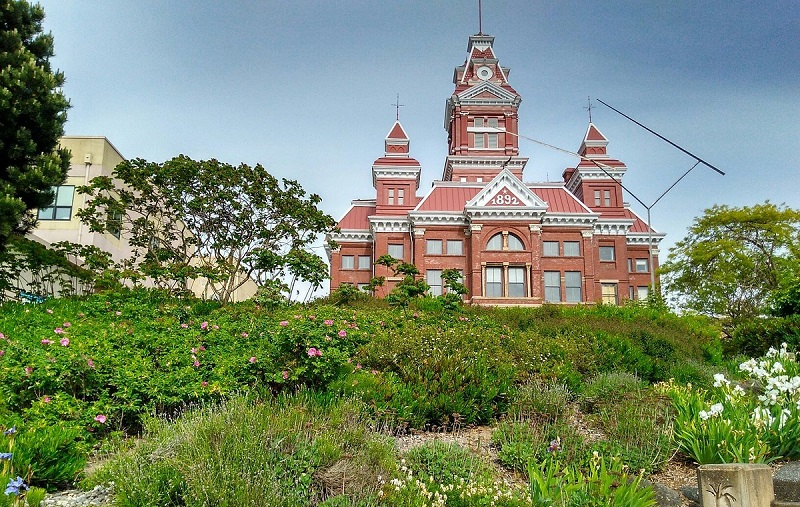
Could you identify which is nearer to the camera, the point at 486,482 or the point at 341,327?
the point at 486,482

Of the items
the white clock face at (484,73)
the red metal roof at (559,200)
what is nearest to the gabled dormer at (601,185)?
the red metal roof at (559,200)

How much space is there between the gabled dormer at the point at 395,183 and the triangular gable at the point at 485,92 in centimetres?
629

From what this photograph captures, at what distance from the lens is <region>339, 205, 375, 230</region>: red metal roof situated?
41.7 m

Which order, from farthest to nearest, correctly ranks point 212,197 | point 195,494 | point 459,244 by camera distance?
point 459,244
point 212,197
point 195,494

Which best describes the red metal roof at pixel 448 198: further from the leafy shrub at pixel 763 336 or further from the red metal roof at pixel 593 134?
the leafy shrub at pixel 763 336

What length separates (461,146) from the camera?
142ft

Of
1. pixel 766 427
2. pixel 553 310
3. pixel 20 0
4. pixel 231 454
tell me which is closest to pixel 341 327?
pixel 231 454

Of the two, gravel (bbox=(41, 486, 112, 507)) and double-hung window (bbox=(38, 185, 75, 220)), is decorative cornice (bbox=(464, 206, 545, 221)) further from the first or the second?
gravel (bbox=(41, 486, 112, 507))

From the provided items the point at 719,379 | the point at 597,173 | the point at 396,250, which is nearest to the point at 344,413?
the point at 719,379

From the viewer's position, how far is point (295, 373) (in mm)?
7375

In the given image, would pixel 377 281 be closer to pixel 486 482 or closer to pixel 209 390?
pixel 209 390

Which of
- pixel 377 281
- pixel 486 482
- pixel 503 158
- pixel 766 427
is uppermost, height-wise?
pixel 503 158

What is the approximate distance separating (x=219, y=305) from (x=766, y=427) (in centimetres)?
1193

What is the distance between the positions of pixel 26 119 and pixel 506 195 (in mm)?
26718
